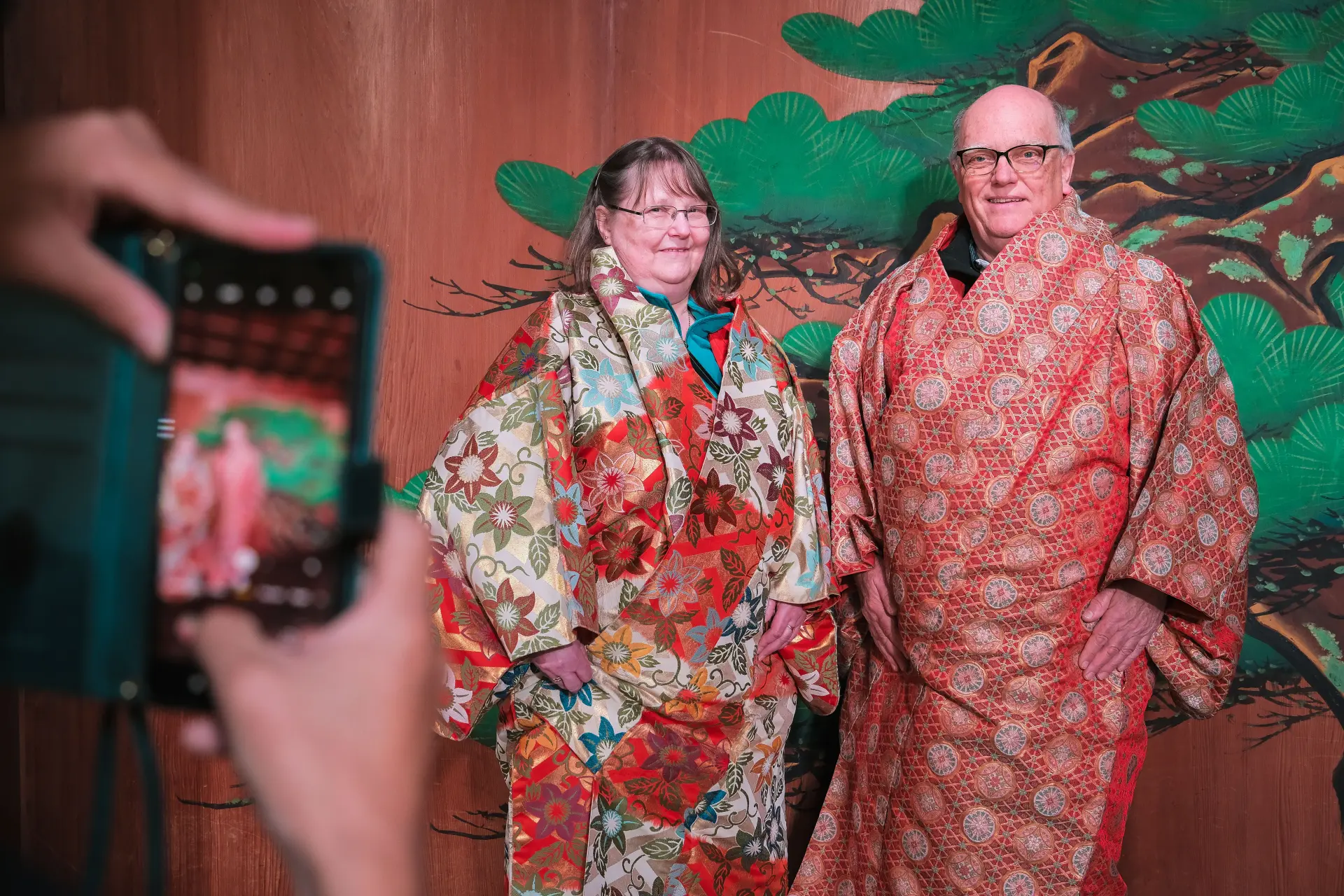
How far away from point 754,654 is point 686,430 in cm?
44

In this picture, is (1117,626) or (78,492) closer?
(78,492)


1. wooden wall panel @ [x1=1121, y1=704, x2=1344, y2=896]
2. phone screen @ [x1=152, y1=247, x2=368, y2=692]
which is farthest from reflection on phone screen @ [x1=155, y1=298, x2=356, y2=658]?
wooden wall panel @ [x1=1121, y1=704, x2=1344, y2=896]

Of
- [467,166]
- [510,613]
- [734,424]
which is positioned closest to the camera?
[510,613]

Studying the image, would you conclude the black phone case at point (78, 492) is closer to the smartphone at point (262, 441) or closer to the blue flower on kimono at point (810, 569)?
the smartphone at point (262, 441)

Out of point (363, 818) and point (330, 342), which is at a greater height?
point (330, 342)

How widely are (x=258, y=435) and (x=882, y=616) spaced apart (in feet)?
6.01

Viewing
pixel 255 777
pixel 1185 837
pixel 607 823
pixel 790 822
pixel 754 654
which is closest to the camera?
pixel 255 777

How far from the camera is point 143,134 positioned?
38 centimetres

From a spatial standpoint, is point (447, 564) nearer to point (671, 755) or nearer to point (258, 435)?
point (671, 755)

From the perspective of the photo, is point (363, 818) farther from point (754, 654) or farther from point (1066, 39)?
point (1066, 39)

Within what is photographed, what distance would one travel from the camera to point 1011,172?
6.66 feet

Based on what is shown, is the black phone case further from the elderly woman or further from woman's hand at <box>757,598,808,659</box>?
woman's hand at <box>757,598,808,659</box>

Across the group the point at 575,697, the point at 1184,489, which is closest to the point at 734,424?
the point at 575,697

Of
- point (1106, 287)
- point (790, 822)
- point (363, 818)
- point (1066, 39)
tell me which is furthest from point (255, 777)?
point (1066, 39)
